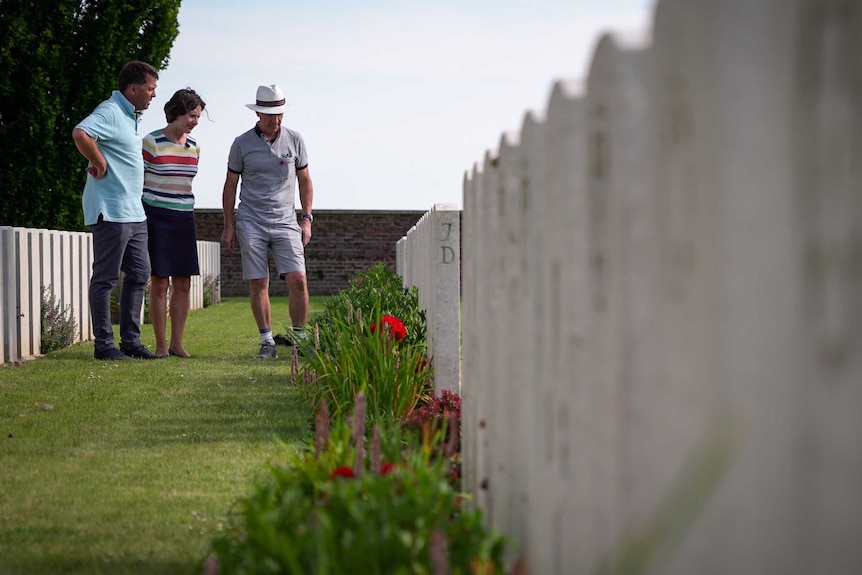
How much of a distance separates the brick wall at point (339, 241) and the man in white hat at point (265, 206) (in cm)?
1486

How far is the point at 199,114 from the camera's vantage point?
7719mm

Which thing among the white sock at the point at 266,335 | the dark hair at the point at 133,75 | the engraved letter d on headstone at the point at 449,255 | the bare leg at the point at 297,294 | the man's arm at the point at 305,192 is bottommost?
the white sock at the point at 266,335

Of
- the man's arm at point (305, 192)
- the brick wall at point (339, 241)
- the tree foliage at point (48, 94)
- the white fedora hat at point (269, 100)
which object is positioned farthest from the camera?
the brick wall at point (339, 241)

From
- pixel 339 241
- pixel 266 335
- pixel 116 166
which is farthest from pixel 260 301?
pixel 339 241

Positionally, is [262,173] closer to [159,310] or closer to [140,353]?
[159,310]

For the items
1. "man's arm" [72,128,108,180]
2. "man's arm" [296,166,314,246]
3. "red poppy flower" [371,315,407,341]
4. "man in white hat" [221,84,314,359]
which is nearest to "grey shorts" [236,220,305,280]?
"man in white hat" [221,84,314,359]

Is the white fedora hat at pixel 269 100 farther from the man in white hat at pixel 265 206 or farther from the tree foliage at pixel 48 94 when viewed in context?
the tree foliage at pixel 48 94

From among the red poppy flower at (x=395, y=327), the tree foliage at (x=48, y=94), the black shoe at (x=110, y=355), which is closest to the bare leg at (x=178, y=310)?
the black shoe at (x=110, y=355)

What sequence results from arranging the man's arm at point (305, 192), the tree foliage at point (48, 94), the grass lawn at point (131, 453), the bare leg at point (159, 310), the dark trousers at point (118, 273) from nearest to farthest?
the grass lawn at point (131, 453) < the dark trousers at point (118, 273) < the bare leg at point (159, 310) < the man's arm at point (305, 192) < the tree foliage at point (48, 94)

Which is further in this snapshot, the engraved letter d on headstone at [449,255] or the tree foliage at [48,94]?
the tree foliage at [48,94]

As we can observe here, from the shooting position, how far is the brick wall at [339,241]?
2273 centimetres

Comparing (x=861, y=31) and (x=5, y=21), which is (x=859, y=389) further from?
(x=5, y=21)

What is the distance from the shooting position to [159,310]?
766 centimetres

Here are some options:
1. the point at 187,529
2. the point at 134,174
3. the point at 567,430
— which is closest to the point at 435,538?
the point at 567,430
